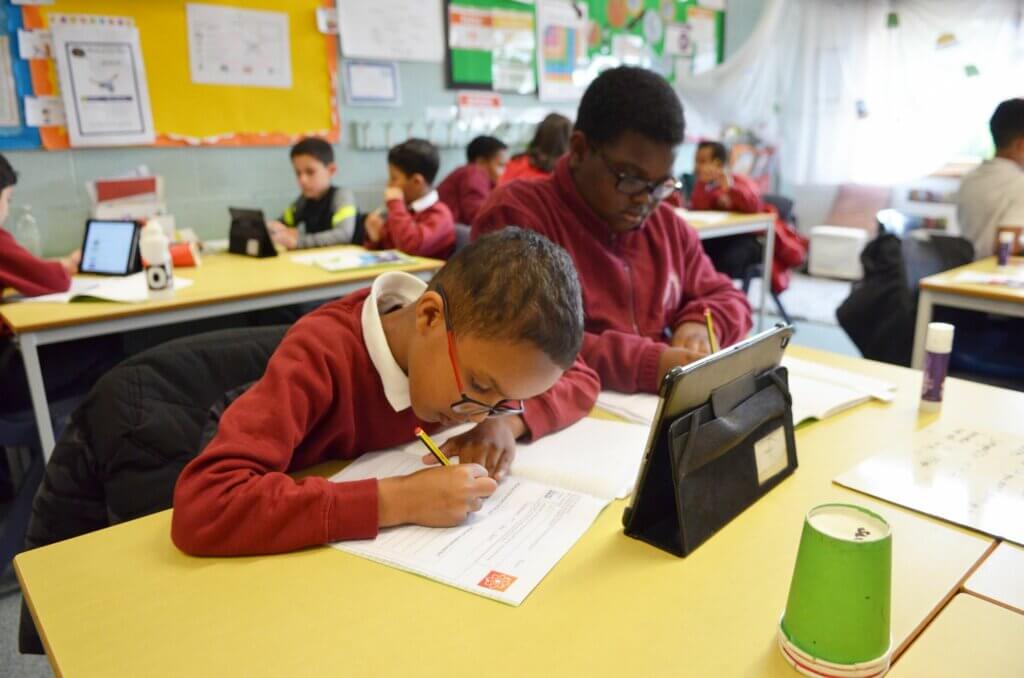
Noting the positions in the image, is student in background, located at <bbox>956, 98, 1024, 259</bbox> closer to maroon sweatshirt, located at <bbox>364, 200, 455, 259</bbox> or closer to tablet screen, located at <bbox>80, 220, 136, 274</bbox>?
maroon sweatshirt, located at <bbox>364, 200, 455, 259</bbox>

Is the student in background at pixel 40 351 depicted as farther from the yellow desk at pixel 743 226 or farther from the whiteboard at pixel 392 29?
the yellow desk at pixel 743 226

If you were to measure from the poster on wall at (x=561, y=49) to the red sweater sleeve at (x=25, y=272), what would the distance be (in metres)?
3.17

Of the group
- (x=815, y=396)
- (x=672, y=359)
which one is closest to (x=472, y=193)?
(x=672, y=359)

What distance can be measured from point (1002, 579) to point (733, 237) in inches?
137

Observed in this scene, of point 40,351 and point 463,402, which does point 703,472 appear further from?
point 40,351

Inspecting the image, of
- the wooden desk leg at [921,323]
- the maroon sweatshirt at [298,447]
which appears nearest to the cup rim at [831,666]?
the maroon sweatshirt at [298,447]

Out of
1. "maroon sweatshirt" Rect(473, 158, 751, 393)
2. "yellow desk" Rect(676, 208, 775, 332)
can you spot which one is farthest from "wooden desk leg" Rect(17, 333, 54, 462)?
"yellow desk" Rect(676, 208, 775, 332)

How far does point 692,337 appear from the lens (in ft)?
5.08

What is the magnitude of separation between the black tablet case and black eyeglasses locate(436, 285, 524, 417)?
0.20 m

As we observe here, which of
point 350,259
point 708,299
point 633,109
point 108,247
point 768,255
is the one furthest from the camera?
point 768,255

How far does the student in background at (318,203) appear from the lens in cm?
328

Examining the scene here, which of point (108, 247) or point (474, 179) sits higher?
point (474, 179)

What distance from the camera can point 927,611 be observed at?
0.71 metres

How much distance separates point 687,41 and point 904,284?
11.9 feet
